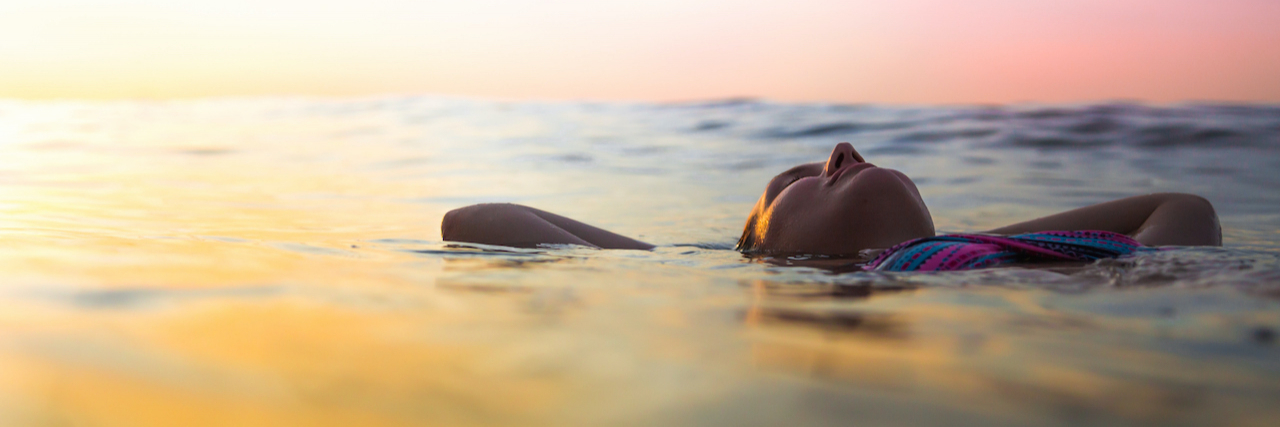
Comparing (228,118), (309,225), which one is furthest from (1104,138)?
(228,118)

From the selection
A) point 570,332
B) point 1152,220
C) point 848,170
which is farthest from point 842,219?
point 570,332

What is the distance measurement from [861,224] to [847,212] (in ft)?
0.18

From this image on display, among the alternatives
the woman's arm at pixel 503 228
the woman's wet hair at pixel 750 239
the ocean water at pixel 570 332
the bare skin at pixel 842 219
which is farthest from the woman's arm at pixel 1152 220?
the woman's arm at pixel 503 228

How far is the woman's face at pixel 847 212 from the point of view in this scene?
2.46m

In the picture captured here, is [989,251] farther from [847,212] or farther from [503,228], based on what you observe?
[503,228]

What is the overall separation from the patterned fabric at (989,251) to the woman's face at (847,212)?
355 mm

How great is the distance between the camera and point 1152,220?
111 inches

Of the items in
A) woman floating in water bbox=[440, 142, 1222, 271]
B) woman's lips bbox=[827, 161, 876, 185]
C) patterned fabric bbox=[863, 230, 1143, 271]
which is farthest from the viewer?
woman's lips bbox=[827, 161, 876, 185]

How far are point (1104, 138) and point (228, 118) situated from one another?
1356 cm

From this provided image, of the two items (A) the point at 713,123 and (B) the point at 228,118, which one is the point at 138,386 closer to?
(A) the point at 713,123

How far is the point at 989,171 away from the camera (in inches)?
259

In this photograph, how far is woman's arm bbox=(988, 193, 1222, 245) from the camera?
8.72 feet

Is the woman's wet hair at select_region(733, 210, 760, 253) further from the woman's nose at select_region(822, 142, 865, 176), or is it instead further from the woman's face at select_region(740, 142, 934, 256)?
the woman's nose at select_region(822, 142, 865, 176)

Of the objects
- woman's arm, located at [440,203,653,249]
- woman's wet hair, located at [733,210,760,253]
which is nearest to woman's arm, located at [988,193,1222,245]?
woman's wet hair, located at [733,210,760,253]
